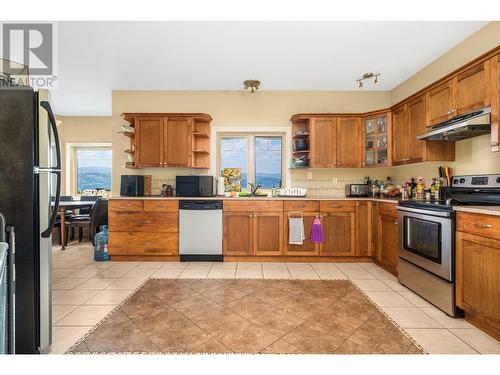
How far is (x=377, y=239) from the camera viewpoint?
3291mm

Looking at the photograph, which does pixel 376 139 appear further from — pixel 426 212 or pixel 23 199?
pixel 23 199

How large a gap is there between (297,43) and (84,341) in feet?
10.9

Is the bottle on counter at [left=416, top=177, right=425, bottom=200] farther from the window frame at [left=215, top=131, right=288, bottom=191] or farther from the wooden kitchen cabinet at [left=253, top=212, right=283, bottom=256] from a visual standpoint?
the window frame at [left=215, top=131, right=288, bottom=191]

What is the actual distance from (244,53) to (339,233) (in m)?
2.69

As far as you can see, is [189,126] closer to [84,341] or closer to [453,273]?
[84,341]

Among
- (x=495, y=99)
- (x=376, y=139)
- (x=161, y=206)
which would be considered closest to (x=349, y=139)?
(x=376, y=139)

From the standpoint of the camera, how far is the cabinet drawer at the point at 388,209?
2922mm

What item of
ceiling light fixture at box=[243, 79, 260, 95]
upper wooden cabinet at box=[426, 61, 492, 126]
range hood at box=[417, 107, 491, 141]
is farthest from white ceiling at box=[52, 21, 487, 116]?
range hood at box=[417, 107, 491, 141]

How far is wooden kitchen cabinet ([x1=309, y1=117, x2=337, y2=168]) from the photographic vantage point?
3.74 m

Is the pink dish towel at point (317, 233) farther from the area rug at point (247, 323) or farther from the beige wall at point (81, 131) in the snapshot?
the beige wall at point (81, 131)

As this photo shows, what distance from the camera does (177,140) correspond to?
3.76 metres

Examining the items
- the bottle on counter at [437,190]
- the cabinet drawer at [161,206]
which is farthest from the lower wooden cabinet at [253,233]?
the bottle on counter at [437,190]

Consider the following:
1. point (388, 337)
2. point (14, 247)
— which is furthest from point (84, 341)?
point (388, 337)

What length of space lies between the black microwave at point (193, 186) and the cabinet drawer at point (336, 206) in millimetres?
1671
